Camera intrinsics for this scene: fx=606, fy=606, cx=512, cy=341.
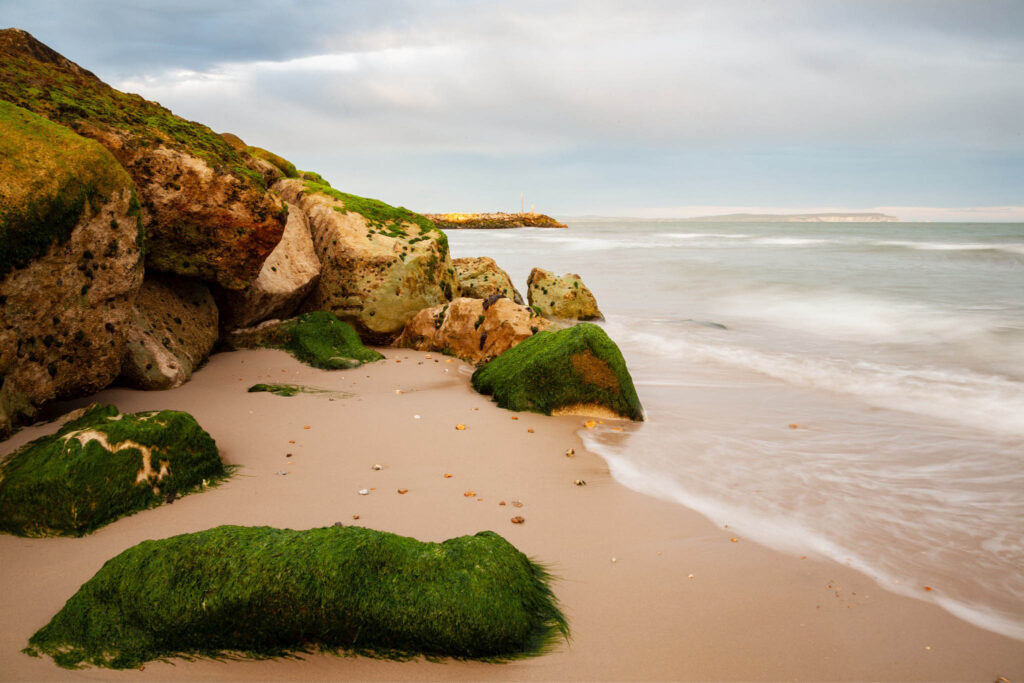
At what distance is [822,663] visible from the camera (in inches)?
101

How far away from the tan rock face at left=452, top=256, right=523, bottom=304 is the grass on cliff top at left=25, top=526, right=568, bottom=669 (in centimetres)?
782

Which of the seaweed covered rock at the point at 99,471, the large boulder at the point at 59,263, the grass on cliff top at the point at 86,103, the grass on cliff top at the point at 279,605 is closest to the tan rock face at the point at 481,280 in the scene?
the grass on cliff top at the point at 86,103

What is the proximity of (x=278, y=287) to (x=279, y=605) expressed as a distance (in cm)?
564

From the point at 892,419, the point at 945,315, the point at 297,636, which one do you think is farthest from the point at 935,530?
the point at 945,315

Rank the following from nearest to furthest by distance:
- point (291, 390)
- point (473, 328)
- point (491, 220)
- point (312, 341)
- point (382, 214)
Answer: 1. point (291, 390)
2. point (312, 341)
3. point (473, 328)
4. point (382, 214)
5. point (491, 220)

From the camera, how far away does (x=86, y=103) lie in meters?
5.47

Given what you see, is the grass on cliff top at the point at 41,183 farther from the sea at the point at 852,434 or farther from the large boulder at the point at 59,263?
the sea at the point at 852,434

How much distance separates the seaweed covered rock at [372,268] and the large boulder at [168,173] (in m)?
Result: 1.87

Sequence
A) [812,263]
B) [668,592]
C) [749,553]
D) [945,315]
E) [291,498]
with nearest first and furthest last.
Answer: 1. [668,592]
2. [749,553]
3. [291,498]
4. [945,315]
5. [812,263]

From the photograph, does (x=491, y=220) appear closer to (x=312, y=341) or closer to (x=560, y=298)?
(x=560, y=298)

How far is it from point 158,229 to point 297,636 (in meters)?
4.63

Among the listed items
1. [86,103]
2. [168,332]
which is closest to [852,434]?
[168,332]

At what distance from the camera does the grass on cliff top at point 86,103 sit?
5.02m

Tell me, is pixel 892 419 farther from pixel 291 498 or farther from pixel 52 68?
pixel 52 68
